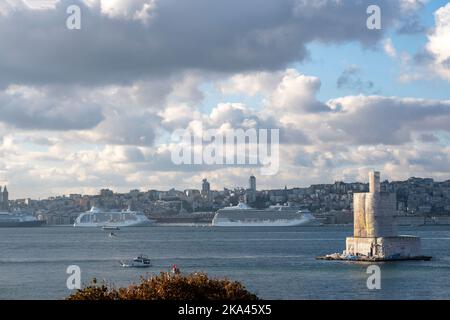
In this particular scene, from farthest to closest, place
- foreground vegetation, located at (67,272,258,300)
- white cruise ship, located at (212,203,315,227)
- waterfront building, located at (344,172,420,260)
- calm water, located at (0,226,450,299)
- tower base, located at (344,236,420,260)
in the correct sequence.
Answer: white cruise ship, located at (212,203,315,227) → tower base, located at (344,236,420,260) → waterfront building, located at (344,172,420,260) → calm water, located at (0,226,450,299) → foreground vegetation, located at (67,272,258,300)

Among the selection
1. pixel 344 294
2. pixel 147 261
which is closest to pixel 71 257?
pixel 147 261

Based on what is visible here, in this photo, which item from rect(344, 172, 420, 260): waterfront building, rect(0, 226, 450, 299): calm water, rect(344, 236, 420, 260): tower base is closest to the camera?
rect(0, 226, 450, 299): calm water

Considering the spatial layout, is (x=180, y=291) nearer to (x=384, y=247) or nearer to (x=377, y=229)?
(x=377, y=229)

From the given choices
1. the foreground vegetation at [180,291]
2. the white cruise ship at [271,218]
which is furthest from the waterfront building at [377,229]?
the white cruise ship at [271,218]

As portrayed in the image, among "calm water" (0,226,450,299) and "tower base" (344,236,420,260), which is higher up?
"tower base" (344,236,420,260)

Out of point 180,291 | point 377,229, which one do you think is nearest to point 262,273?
point 377,229

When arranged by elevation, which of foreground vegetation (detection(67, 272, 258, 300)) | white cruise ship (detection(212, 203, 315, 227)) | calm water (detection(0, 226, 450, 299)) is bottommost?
calm water (detection(0, 226, 450, 299))

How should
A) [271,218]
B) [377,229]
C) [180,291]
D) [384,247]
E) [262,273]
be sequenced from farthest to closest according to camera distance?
[271,218]
[384,247]
[377,229]
[262,273]
[180,291]

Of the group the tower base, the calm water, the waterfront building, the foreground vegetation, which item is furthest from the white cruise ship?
the foreground vegetation

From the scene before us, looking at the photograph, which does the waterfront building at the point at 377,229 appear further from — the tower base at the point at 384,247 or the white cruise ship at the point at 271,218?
the white cruise ship at the point at 271,218

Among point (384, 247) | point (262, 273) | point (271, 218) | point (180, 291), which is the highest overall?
point (180, 291)

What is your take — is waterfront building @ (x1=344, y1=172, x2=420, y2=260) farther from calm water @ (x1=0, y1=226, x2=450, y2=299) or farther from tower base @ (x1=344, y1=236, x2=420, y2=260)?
calm water @ (x1=0, y1=226, x2=450, y2=299)
